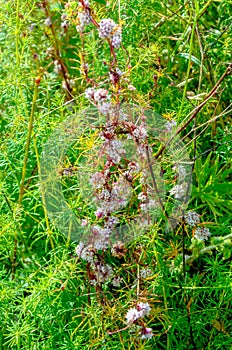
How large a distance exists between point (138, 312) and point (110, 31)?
A: 29.4 inches

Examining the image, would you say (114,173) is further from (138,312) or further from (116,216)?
(138,312)

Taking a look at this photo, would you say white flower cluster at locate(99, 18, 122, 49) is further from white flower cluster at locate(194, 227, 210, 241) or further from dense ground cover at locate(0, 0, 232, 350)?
white flower cluster at locate(194, 227, 210, 241)

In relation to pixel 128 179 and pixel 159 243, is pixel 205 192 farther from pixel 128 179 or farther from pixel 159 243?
pixel 128 179

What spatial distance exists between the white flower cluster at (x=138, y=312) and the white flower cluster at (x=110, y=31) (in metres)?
0.69

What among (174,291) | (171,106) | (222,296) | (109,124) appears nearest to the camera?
(109,124)

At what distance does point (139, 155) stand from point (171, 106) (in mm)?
676

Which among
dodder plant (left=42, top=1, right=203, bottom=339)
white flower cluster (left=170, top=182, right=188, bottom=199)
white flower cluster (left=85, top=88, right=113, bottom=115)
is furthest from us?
white flower cluster (left=170, top=182, right=188, bottom=199)

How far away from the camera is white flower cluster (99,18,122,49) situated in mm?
1609

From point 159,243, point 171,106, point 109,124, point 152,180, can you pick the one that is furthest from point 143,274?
point 171,106

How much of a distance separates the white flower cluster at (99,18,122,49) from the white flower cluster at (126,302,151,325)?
2.28ft

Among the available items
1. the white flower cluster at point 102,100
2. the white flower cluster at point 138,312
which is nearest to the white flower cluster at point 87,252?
the white flower cluster at point 138,312

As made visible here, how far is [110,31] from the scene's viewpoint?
5.31 ft

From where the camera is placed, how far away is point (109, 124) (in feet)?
5.50

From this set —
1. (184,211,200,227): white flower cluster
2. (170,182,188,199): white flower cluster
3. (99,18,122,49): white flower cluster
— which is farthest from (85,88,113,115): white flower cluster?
(184,211,200,227): white flower cluster
